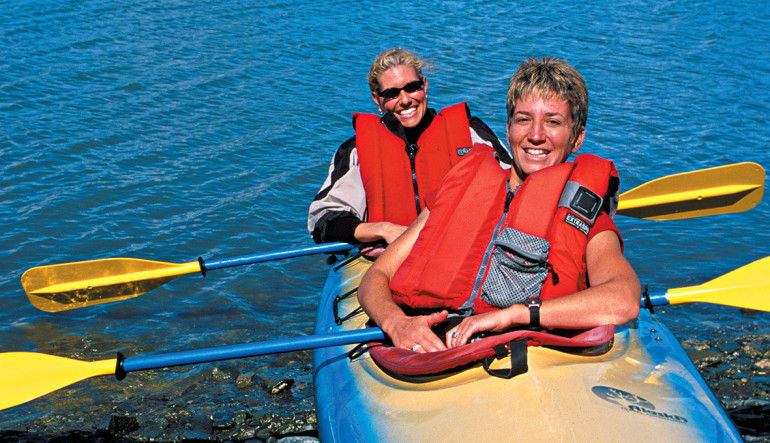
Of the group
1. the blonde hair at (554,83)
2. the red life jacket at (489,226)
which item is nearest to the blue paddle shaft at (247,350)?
the red life jacket at (489,226)

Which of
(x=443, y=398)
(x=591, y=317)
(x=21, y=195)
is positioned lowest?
(x=21, y=195)

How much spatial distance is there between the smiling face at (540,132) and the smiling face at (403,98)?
3.96 ft

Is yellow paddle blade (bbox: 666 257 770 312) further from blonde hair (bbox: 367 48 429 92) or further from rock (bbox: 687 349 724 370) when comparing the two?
blonde hair (bbox: 367 48 429 92)

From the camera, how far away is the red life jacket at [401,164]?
4.04 meters

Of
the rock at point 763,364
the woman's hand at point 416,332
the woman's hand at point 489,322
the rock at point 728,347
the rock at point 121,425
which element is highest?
the woman's hand at point 489,322

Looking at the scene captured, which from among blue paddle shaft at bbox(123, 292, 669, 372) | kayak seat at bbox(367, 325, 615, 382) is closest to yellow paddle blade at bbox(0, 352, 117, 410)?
blue paddle shaft at bbox(123, 292, 669, 372)

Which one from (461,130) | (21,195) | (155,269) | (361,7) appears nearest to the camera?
(461,130)

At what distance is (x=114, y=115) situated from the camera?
26.5 ft

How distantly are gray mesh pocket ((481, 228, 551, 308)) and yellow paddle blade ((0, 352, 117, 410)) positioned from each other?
1583mm

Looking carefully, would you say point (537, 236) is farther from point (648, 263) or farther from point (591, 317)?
point (648, 263)

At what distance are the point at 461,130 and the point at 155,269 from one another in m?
2.09

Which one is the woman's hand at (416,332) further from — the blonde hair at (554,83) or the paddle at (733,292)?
the paddle at (733,292)

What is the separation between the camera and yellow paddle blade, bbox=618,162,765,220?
4391 mm

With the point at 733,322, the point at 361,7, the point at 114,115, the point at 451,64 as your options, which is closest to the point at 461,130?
the point at 733,322
